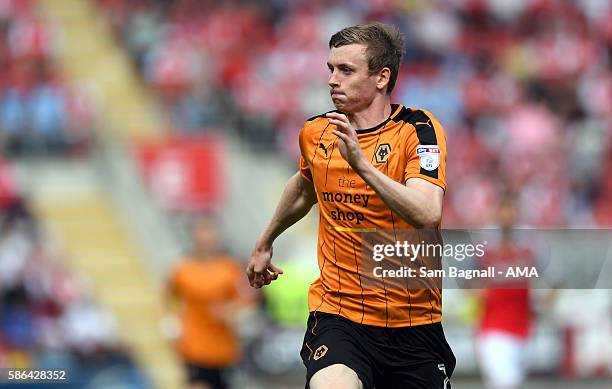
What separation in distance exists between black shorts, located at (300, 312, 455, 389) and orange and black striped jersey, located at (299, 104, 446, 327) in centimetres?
5

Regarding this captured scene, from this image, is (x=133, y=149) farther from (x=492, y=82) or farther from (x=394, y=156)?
(x=394, y=156)

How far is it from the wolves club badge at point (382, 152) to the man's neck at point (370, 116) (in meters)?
0.14

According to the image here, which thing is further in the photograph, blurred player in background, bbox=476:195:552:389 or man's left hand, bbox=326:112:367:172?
blurred player in background, bbox=476:195:552:389

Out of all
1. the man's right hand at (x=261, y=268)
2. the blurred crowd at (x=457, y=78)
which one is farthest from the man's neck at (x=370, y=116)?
the blurred crowd at (x=457, y=78)

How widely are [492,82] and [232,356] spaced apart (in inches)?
377

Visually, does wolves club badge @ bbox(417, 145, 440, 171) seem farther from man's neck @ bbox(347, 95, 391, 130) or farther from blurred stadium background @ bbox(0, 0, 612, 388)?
blurred stadium background @ bbox(0, 0, 612, 388)

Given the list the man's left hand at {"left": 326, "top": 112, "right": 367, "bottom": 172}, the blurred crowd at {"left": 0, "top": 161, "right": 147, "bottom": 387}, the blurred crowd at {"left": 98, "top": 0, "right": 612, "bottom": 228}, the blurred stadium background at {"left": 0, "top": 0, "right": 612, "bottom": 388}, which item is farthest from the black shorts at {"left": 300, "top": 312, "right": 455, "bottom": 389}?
the blurred crowd at {"left": 98, "top": 0, "right": 612, "bottom": 228}

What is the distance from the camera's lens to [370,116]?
5746 mm

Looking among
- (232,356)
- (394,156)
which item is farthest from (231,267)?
(394,156)

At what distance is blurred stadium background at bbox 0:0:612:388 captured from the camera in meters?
14.0

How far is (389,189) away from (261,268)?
120cm

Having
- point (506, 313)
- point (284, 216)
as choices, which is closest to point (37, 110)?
point (506, 313)

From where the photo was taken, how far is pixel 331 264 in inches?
230

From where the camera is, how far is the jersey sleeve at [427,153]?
5.46 metres
